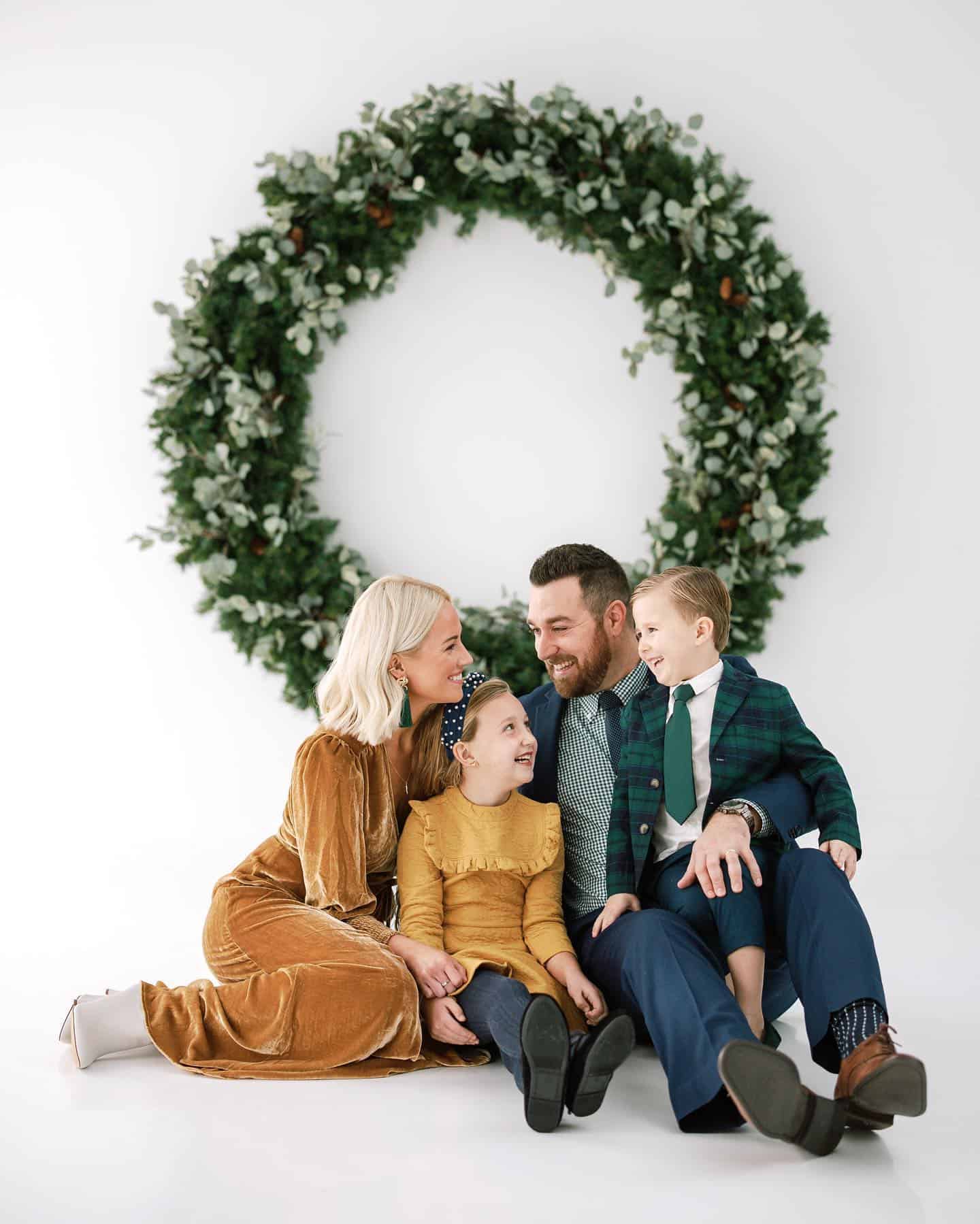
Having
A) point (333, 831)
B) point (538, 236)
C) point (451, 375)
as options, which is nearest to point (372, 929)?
point (333, 831)

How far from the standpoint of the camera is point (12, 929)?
11.2ft

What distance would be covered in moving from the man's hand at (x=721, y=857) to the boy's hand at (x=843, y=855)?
140 mm

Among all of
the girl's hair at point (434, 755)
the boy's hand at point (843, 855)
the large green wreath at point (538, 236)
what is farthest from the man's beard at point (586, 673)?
the large green wreath at point (538, 236)

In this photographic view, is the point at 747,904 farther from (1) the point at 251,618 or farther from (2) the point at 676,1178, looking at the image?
(1) the point at 251,618

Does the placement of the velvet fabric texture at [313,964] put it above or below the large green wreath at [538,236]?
A: below

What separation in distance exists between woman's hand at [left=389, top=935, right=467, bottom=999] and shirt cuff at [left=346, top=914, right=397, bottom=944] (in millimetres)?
43

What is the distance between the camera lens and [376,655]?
8.23 feet

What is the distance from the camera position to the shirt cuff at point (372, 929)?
235 centimetres

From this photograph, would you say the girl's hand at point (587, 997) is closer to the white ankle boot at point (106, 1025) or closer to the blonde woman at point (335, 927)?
the blonde woman at point (335, 927)

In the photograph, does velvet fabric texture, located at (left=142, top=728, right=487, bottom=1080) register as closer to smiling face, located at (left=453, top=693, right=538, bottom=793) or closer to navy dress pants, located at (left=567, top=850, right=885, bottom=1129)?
smiling face, located at (left=453, top=693, right=538, bottom=793)

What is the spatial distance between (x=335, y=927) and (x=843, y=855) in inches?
37.3

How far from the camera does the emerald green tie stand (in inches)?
92.0

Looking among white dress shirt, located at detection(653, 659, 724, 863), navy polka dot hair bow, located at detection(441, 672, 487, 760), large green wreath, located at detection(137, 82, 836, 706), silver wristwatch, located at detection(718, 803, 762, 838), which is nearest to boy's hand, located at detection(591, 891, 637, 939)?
white dress shirt, located at detection(653, 659, 724, 863)

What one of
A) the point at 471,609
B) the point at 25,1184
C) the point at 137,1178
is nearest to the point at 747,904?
Result: the point at 137,1178
